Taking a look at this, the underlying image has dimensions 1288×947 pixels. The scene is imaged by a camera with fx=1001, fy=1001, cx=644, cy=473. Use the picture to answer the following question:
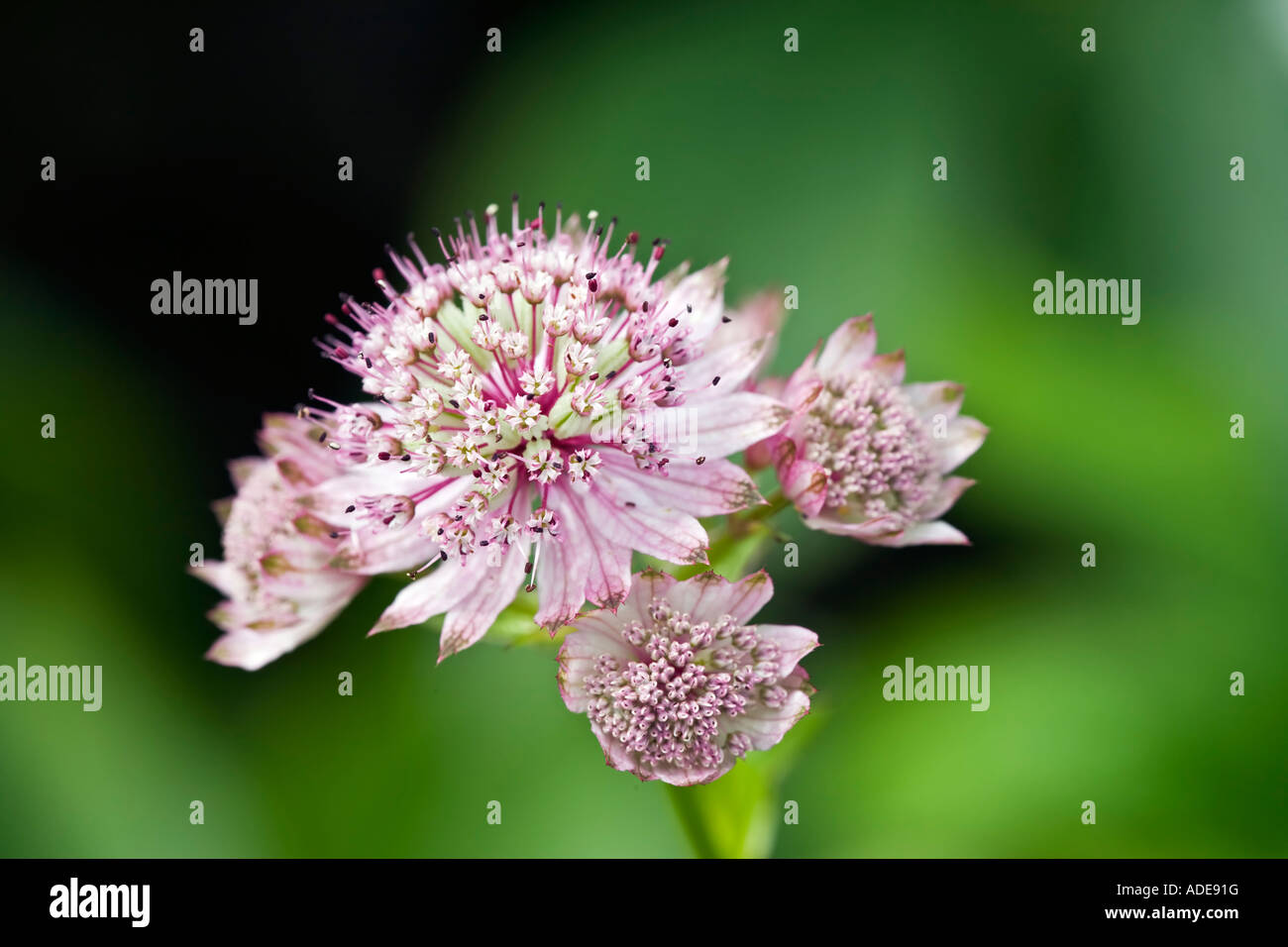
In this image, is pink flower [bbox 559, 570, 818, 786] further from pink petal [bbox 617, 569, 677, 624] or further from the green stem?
the green stem

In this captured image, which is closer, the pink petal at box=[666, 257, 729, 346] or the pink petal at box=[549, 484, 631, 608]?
the pink petal at box=[549, 484, 631, 608]

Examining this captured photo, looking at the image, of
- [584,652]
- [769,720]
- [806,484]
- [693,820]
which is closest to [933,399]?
[806,484]

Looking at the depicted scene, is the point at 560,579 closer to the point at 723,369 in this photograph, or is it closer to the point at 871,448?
the point at 723,369

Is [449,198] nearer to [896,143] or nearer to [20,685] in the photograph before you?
[896,143]

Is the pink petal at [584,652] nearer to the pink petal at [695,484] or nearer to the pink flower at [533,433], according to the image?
the pink flower at [533,433]

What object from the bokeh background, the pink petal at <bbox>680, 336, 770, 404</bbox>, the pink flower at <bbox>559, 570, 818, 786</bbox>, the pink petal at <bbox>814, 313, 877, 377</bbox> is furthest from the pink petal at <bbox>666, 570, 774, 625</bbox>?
the bokeh background
